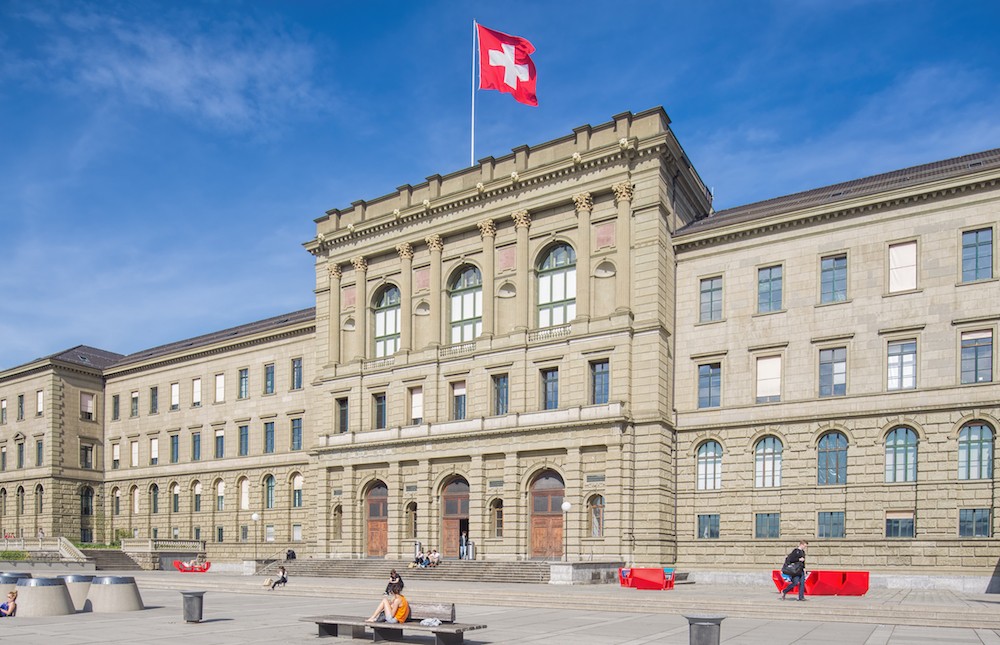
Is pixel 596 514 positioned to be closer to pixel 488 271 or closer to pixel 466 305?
pixel 466 305

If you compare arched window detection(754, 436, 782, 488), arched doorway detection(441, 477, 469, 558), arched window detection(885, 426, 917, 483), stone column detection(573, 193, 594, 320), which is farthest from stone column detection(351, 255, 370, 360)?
arched window detection(885, 426, 917, 483)

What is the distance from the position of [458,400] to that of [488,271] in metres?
7.38

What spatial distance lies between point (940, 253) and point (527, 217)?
67.4 feet

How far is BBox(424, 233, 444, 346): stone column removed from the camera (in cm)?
5422

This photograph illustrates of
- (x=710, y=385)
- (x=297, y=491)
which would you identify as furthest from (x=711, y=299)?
(x=297, y=491)

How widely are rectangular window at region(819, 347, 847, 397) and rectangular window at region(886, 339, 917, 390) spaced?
200cm

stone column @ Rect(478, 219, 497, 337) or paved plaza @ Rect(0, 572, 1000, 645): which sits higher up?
stone column @ Rect(478, 219, 497, 337)

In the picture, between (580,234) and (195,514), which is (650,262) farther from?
(195,514)

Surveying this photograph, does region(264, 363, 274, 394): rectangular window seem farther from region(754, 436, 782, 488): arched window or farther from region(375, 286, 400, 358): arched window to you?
region(754, 436, 782, 488): arched window

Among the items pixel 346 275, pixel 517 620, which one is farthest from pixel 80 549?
pixel 517 620

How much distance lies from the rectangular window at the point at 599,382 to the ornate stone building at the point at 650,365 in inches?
4.0

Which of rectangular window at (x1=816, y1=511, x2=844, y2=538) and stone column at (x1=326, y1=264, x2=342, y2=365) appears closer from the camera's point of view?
rectangular window at (x1=816, y1=511, x2=844, y2=538)

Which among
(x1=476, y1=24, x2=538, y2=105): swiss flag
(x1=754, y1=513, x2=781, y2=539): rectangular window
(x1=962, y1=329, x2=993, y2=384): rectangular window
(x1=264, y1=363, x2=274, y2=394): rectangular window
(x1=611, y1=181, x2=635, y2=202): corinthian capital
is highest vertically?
(x1=476, y1=24, x2=538, y2=105): swiss flag

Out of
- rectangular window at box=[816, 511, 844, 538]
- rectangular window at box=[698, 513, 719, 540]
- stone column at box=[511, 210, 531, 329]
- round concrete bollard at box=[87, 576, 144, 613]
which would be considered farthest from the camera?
stone column at box=[511, 210, 531, 329]
